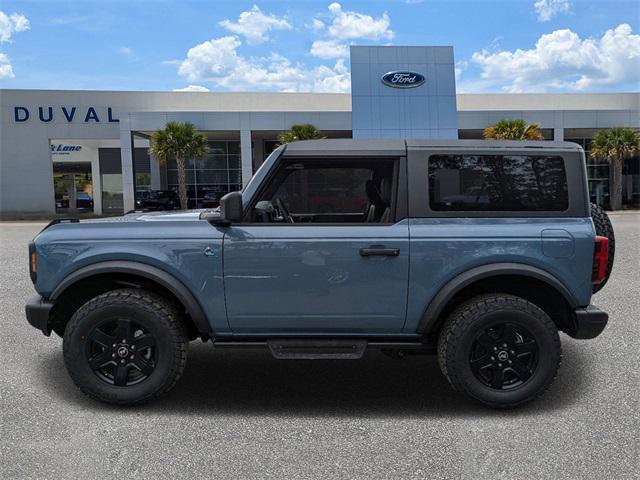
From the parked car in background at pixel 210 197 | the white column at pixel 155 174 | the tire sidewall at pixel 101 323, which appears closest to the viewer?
the tire sidewall at pixel 101 323

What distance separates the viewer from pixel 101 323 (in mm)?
3637

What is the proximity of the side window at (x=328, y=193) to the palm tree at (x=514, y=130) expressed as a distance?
2763 centimetres

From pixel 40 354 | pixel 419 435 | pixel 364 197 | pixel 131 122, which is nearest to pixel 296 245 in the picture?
pixel 364 197

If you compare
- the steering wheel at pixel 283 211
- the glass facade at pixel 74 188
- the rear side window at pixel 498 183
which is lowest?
the steering wheel at pixel 283 211

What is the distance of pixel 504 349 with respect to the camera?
3.57m

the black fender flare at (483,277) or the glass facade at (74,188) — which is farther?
the glass facade at (74,188)

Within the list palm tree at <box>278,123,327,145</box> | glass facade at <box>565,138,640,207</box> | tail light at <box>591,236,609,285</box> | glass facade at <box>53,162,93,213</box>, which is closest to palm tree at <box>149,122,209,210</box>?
palm tree at <box>278,123,327,145</box>

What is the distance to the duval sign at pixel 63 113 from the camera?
33250mm

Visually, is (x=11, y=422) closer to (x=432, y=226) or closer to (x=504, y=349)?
(x=432, y=226)

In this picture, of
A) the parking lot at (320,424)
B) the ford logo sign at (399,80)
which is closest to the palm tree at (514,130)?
the ford logo sign at (399,80)

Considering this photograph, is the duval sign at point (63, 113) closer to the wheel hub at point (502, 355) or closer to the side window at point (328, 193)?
the side window at point (328, 193)

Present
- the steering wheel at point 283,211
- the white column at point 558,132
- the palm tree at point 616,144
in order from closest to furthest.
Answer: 1. the steering wheel at point 283,211
2. the palm tree at point 616,144
3. the white column at point 558,132

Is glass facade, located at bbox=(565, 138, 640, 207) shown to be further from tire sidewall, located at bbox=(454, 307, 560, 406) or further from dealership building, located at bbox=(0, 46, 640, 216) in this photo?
tire sidewall, located at bbox=(454, 307, 560, 406)

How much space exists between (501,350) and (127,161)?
2986 centimetres
